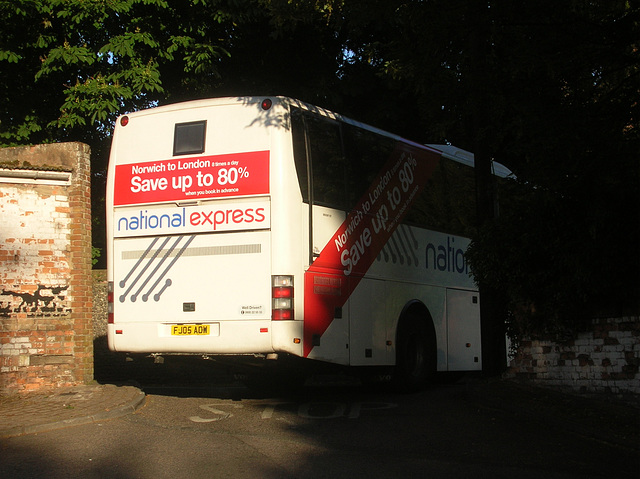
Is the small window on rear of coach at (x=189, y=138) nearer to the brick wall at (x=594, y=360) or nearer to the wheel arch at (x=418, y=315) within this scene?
the wheel arch at (x=418, y=315)

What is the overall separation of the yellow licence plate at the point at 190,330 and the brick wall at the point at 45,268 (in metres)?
2.54

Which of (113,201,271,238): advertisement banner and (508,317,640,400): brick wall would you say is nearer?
(508,317,640,400): brick wall

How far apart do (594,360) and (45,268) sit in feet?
24.3

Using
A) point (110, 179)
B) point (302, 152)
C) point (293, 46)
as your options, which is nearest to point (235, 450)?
point (302, 152)

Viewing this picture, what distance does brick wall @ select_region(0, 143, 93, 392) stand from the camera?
11.4 m

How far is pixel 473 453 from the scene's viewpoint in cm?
732

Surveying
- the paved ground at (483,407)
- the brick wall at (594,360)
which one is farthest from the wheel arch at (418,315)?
the brick wall at (594,360)

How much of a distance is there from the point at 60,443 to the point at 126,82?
9.58 meters

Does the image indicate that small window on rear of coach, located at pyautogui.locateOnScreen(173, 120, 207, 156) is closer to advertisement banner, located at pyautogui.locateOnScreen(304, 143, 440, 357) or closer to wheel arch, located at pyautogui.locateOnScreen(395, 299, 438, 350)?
advertisement banner, located at pyautogui.locateOnScreen(304, 143, 440, 357)

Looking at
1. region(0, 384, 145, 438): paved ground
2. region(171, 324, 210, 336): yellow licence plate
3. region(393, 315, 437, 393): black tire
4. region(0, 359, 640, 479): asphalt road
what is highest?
region(171, 324, 210, 336): yellow licence plate

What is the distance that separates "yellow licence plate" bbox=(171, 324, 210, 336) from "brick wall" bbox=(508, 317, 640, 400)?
404cm

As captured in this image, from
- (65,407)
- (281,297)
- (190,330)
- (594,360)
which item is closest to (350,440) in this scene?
(281,297)

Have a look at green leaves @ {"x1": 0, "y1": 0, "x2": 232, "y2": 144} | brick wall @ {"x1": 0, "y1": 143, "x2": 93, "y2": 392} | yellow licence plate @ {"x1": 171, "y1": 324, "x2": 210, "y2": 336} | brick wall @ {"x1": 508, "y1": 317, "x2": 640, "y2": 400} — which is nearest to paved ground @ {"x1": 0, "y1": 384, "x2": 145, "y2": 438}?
brick wall @ {"x1": 0, "y1": 143, "x2": 93, "y2": 392}

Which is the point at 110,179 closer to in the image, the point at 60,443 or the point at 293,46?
the point at 60,443
